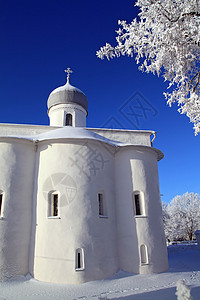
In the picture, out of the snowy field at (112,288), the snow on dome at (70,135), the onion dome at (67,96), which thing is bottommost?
the snowy field at (112,288)

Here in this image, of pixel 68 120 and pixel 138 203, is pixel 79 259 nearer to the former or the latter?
pixel 138 203

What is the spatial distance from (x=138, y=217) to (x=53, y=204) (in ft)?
13.0

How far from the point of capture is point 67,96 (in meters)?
15.9

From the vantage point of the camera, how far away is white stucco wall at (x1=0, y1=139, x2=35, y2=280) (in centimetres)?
954

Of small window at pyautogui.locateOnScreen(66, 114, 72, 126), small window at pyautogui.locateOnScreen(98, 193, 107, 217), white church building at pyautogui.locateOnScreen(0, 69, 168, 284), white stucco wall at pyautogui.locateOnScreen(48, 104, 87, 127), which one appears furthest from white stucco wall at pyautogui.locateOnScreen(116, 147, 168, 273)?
small window at pyautogui.locateOnScreen(66, 114, 72, 126)

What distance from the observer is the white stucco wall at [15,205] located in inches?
376

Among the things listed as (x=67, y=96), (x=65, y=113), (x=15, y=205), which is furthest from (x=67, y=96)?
(x=15, y=205)

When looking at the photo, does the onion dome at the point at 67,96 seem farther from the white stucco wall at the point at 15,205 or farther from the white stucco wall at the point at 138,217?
the white stucco wall at the point at 138,217

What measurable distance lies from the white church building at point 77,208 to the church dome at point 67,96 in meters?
4.70

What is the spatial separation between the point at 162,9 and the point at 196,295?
8.01m

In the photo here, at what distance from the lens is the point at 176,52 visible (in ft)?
20.7

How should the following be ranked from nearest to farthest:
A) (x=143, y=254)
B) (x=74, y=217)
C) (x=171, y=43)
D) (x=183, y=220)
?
(x=171, y=43)
(x=74, y=217)
(x=143, y=254)
(x=183, y=220)

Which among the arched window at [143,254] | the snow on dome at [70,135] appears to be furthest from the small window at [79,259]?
the snow on dome at [70,135]

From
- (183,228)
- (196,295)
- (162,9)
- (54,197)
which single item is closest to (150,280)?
(196,295)
